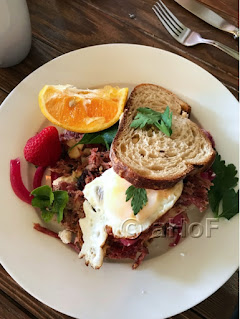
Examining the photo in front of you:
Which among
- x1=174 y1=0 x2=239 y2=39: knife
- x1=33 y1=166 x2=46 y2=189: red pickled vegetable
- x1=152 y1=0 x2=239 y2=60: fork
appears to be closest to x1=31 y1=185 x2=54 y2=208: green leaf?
x1=33 y1=166 x2=46 y2=189: red pickled vegetable

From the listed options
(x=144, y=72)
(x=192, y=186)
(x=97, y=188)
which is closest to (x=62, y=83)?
(x=144, y=72)

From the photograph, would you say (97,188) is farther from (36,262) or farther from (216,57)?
(216,57)

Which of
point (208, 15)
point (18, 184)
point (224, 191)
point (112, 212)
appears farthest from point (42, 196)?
point (208, 15)

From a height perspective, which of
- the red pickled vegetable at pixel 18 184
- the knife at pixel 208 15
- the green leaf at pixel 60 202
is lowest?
the red pickled vegetable at pixel 18 184

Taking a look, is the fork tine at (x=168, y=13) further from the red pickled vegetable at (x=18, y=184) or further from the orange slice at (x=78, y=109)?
the red pickled vegetable at (x=18, y=184)

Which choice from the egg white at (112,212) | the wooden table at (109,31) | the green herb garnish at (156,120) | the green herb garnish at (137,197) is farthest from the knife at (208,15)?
the green herb garnish at (137,197)

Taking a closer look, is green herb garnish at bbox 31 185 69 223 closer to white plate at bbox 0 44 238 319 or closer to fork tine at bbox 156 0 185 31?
white plate at bbox 0 44 238 319
